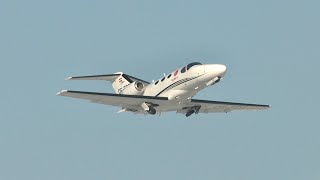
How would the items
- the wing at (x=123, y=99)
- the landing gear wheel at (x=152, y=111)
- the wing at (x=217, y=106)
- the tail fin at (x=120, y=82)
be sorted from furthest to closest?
the tail fin at (x=120, y=82)
the wing at (x=217, y=106)
the landing gear wheel at (x=152, y=111)
the wing at (x=123, y=99)

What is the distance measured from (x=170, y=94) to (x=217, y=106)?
25.0ft

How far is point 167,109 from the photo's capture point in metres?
69.0

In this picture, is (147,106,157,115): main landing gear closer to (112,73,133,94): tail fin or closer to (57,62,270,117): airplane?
(57,62,270,117): airplane

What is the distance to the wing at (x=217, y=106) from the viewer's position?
69.8 meters

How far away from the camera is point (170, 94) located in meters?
66.2

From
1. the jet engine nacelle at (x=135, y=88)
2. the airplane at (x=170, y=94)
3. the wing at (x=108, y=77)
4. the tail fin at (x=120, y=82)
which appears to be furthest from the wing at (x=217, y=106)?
the tail fin at (x=120, y=82)

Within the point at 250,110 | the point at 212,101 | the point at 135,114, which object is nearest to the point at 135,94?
the point at 135,114

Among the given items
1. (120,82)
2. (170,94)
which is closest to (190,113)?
(170,94)

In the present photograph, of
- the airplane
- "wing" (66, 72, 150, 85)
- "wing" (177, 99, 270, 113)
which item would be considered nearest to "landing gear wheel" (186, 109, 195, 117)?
the airplane

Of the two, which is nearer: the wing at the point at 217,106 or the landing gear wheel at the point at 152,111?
the landing gear wheel at the point at 152,111

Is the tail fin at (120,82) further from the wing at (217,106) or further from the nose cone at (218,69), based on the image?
the nose cone at (218,69)

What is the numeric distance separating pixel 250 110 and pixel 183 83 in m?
12.1

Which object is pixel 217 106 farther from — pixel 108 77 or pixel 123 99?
pixel 108 77

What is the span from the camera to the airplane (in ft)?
211
